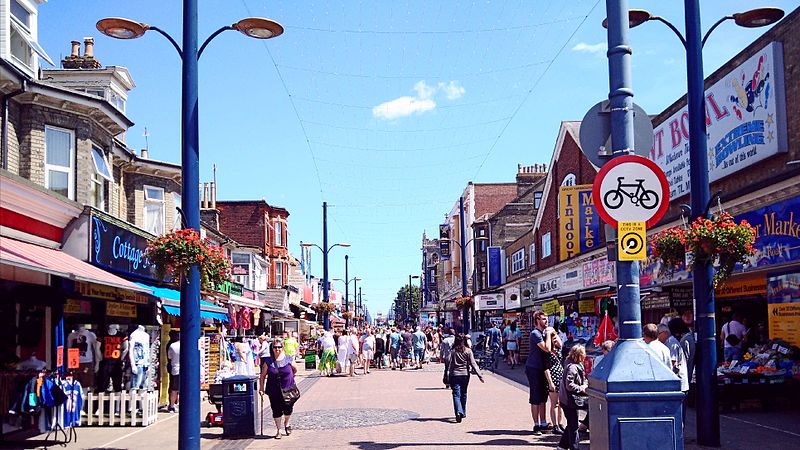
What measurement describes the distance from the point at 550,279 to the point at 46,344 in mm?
22758

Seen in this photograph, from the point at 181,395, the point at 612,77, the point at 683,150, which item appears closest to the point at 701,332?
the point at 612,77

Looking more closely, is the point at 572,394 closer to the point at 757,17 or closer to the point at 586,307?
the point at 757,17

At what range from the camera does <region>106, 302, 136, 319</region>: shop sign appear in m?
18.5

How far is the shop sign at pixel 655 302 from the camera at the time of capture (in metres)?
19.6

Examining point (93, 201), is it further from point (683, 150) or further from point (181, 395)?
point (683, 150)

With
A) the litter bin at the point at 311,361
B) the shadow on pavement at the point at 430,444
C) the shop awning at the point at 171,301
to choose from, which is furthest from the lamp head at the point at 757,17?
the litter bin at the point at 311,361

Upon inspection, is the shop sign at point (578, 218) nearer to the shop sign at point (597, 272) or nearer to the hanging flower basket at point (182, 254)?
the shop sign at point (597, 272)

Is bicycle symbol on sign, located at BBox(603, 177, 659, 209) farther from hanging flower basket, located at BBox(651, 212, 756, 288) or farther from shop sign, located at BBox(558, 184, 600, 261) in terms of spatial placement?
shop sign, located at BBox(558, 184, 600, 261)

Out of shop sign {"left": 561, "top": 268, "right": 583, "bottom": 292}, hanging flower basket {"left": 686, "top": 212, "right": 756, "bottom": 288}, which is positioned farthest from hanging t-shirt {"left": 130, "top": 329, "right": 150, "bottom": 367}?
shop sign {"left": 561, "top": 268, "right": 583, "bottom": 292}

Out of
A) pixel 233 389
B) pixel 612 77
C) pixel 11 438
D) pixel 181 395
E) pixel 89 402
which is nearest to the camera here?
pixel 612 77

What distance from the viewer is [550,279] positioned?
110 feet

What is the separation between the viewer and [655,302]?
20297 millimetres

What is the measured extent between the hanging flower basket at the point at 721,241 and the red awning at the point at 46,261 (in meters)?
8.21

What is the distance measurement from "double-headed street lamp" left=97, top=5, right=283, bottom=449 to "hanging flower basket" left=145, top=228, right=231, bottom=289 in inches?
5.3
